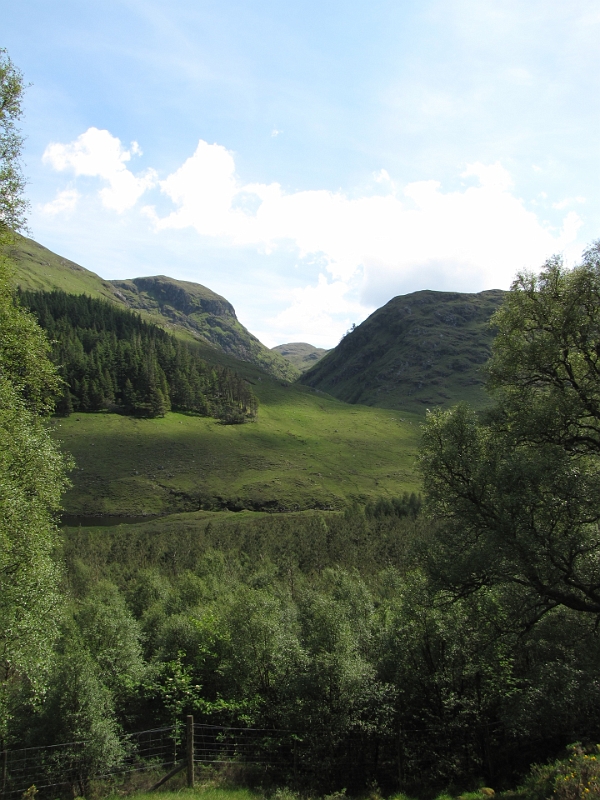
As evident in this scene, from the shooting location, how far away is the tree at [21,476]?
18984 mm

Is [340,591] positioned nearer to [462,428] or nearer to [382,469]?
[462,428]

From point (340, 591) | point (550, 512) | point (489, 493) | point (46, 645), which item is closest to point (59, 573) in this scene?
point (46, 645)

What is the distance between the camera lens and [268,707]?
3369 cm

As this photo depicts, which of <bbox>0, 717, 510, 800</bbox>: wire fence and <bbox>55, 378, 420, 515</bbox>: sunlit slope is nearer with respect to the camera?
<bbox>0, 717, 510, 800</bbox>: wire fence

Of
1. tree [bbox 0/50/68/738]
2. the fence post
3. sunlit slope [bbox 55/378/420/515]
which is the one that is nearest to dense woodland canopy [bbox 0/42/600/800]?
tree [bbox 0/50/68/738]

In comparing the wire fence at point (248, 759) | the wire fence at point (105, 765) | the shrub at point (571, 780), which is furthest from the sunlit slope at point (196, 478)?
the shrub at point (571, 780)

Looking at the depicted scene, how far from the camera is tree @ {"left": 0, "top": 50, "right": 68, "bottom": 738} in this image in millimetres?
18984

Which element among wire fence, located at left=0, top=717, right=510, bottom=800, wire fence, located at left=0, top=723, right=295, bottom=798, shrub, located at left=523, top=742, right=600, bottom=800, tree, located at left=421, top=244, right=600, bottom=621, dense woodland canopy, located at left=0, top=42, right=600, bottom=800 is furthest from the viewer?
wire fence, located at left=0, top=723, right=295, bottom=798

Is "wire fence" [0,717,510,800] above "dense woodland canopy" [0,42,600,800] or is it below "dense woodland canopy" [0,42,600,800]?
below

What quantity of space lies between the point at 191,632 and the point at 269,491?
124 metres

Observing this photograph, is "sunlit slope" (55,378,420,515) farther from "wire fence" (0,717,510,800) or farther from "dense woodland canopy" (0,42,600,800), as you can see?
"wire fence" (0,717,510,800)

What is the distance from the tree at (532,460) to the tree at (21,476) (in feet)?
55.6

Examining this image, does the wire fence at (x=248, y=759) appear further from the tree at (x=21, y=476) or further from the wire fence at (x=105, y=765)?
the tree at (x=21, y=476)

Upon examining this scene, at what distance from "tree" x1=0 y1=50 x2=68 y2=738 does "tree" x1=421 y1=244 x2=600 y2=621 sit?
1695 centimetres
